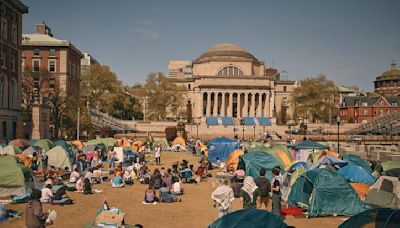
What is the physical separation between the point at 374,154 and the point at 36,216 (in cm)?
2644

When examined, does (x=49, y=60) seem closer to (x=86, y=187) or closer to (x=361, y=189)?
(x=86, y=187)

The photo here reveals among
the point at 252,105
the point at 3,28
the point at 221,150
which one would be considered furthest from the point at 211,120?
the point at 221,150

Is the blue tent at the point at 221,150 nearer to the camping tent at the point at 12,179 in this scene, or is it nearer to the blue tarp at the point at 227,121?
the camping tent at the point at 12,179

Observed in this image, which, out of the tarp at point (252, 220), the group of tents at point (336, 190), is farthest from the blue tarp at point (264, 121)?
the tarp at point (252, 220)

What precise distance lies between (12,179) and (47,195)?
273cm

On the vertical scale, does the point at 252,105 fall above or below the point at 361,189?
above

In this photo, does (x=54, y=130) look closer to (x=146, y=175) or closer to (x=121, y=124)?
(x=121, y=124)

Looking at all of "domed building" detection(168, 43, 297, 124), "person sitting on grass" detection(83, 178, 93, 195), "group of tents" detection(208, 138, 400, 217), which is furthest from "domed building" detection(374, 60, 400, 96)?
"person sitting on grass" detection(83, 178, 93, 195)

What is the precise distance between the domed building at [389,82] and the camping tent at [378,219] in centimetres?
12222

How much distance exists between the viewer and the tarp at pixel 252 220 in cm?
882

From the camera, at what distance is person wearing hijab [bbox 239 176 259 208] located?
1315 centimetres

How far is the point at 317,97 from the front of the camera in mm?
87562

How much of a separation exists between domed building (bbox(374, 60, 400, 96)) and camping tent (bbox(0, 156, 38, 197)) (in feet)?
393

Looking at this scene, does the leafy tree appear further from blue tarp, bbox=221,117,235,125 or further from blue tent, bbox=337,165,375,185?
blue tent, bbox=337,165,375,185
